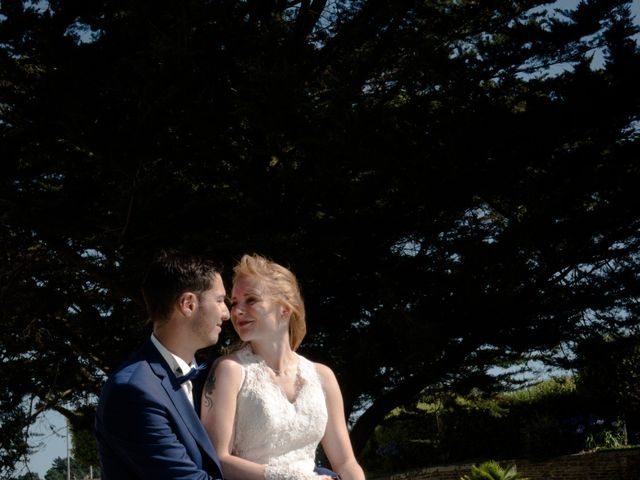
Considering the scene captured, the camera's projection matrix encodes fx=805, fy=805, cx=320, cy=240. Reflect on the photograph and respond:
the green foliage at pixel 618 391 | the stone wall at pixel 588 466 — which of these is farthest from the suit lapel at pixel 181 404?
the stone wall at pixel 588 466

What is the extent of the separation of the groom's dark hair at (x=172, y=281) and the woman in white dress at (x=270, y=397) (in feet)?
1.16

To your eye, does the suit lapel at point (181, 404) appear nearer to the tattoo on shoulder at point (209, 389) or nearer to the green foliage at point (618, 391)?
the tattoo on shoulder at point (209, 389)

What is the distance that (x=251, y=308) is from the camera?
365 centimetres

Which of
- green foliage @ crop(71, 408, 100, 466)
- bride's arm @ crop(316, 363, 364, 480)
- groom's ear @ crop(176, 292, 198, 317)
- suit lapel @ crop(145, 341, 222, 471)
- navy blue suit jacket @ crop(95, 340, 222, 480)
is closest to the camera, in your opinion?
navy blue suit jacket @ crop(95, 340, 222, 480)

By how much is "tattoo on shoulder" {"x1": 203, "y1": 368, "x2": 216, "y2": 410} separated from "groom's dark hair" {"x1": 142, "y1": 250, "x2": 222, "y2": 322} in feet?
1.27

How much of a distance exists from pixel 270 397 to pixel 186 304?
62cm

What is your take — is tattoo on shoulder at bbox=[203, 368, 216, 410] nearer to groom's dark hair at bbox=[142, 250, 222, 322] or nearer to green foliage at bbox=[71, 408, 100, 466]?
groom's dark hair at bbox=[142, 250, 222, 322]

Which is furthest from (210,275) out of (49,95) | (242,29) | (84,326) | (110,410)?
(84,326)

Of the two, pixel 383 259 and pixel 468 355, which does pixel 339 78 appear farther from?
pixel 468 355

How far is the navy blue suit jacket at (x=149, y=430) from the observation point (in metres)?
2.87

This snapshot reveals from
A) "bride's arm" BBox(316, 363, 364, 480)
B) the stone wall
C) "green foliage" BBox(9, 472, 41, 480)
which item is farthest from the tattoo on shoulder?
the stone wall

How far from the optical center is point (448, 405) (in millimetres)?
13672

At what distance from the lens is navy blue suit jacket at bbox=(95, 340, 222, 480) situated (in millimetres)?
2873

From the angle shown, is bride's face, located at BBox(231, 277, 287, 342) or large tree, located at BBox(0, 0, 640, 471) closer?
bride's face, located at BBox(231, 277, 287, 342)
